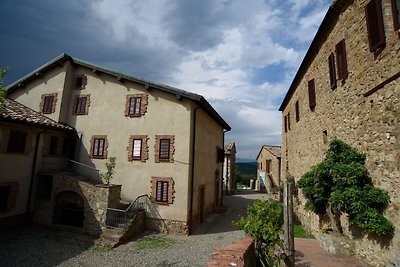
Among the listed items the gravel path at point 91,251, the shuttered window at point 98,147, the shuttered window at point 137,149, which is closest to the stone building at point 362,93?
the gravel path at point 91,251

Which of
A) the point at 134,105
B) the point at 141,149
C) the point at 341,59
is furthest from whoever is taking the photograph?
the point at 134,105

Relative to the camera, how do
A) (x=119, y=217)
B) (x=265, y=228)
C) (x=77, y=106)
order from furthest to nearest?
(x=77, y=106) < (x=119, y=217) < (x=265, y=228)

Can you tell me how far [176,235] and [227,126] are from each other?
37.5 ft

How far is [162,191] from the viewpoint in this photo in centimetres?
1381

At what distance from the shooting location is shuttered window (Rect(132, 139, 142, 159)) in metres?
14.6

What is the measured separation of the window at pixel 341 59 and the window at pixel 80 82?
15.0 m

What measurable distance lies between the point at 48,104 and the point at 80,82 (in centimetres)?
260

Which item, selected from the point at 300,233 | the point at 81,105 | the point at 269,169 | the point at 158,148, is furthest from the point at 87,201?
the point at 269,169

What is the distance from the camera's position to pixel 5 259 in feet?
32.2

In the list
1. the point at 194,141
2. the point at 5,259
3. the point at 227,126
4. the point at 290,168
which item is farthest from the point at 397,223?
the point at 227,126

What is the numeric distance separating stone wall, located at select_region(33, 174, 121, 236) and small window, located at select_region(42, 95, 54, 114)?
207 inches

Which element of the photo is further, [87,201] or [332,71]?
[87,201]

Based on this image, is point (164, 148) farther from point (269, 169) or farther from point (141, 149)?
point (269, 169)

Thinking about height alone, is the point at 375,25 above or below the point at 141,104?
above
